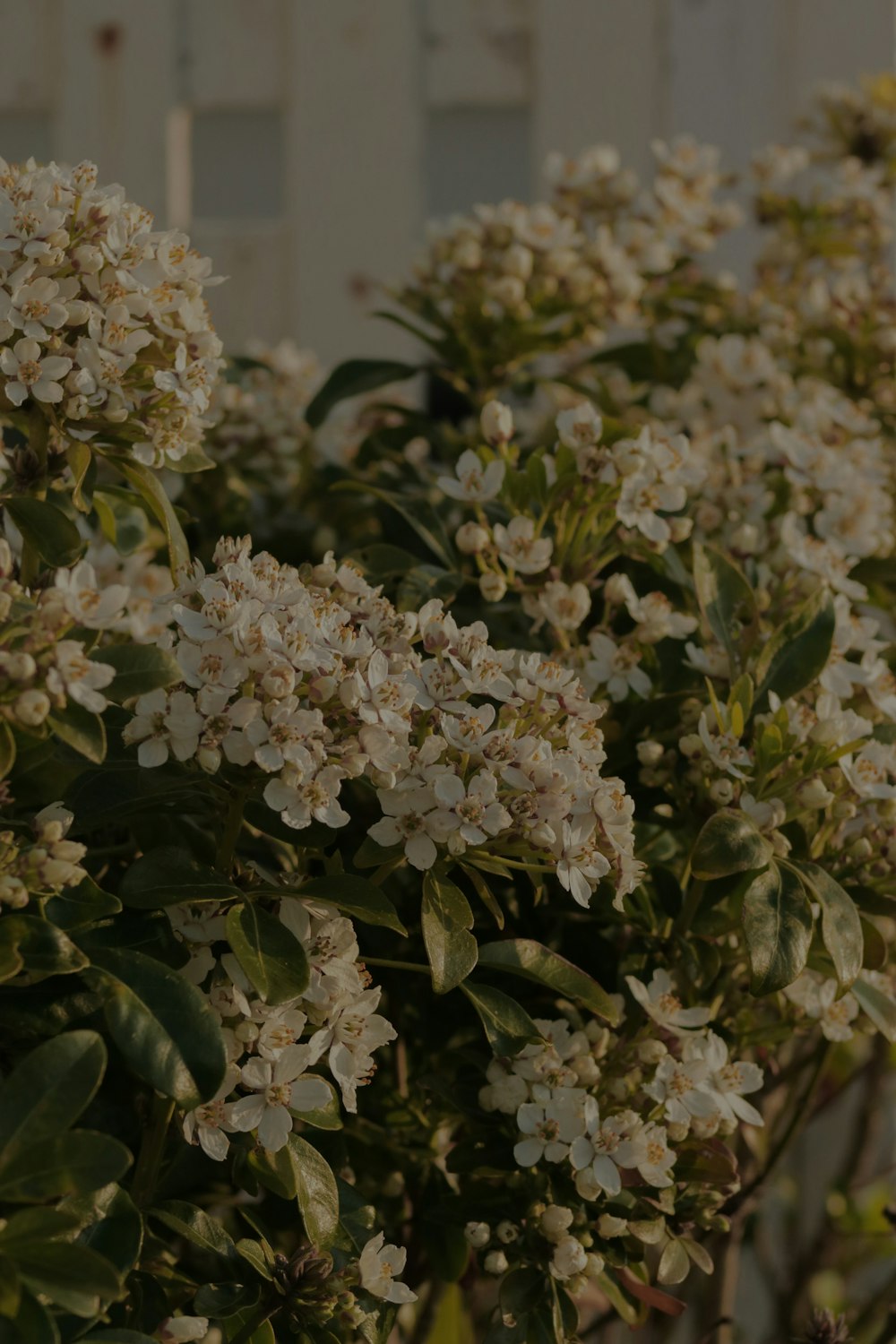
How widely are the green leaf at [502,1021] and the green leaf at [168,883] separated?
157mm

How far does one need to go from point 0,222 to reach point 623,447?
1.34ft

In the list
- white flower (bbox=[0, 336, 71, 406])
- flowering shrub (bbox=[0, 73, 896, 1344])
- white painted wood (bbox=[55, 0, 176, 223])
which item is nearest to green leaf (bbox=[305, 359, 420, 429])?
flowering shrub (bbox=[0, 73, 896, 1344])

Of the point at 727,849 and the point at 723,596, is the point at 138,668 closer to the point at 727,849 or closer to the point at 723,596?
the point at 727,849

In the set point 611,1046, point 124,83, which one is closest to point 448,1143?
point 611,1046

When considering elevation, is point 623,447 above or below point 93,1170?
above

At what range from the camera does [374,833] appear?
786mm

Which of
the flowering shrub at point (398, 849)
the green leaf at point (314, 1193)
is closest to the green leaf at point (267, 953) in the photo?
the flowering shrub at point (398, 849)

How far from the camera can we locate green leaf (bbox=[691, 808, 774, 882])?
85 centimetres

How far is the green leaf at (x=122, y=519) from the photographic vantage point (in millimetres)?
1050

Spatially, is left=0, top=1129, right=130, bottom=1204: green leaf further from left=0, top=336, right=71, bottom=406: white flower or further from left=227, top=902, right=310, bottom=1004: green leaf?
left=0, top=336, right=71, bottom=406: white flower

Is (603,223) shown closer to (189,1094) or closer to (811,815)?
(811,815)

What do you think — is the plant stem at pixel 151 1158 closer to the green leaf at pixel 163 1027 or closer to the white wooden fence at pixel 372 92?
the green leaf at pixel 163 1027

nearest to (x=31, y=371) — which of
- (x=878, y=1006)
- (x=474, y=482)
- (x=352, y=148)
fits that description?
(x=474, y=482)

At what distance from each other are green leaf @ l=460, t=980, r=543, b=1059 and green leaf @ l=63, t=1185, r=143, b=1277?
0.70ft
